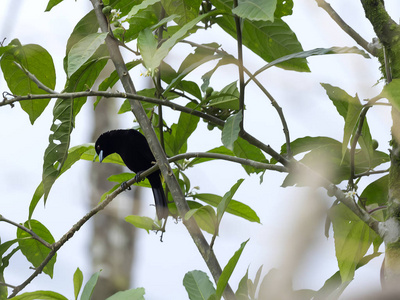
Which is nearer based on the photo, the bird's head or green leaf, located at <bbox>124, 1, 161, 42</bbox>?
green leaf, located at <bbox>124, 1, 161, 42</bbox>

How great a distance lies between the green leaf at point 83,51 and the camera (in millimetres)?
1621

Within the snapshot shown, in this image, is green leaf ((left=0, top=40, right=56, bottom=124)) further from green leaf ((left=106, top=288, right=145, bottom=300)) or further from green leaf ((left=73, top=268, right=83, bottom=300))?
green leaf ((left=106, top=288, right=145, bottom=300))

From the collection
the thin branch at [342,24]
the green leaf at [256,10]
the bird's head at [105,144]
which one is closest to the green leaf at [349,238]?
the thin branch at [342,24]

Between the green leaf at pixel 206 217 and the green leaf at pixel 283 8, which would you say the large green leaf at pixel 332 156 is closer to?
the green leaf at pixel 206 217

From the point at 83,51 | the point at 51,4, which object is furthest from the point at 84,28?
the point at 83,51

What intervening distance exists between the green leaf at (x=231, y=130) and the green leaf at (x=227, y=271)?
0.27 metres

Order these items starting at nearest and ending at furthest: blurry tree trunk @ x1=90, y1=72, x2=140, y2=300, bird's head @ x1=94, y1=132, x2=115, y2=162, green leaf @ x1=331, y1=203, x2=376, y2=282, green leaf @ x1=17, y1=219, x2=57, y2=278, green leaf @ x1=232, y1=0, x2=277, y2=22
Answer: green leaf @ x1=232, y1=0, x2=277, y2=22 < green leaf @ x1=331, y1=203, x2=376, y2=282 < green leaf @ x1=17, y1=219, x2=57, y2=278 < bird's head @ x1=94, y1=132, x2=115, y2=162 < blurry tree trunk @ x1=90, y1=72, x2=140, y2=300

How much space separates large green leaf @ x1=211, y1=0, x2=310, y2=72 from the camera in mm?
1740

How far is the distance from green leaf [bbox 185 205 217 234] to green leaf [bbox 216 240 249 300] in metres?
0.23

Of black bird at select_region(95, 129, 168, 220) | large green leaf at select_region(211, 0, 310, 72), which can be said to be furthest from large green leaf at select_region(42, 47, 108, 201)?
black bird at select_region(95, 129, 168, 220)

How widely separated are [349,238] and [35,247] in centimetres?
130

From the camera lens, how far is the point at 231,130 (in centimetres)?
145

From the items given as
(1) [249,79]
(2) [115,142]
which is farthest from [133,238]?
(1) [249,79]

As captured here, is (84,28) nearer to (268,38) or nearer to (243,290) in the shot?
(268,38)
